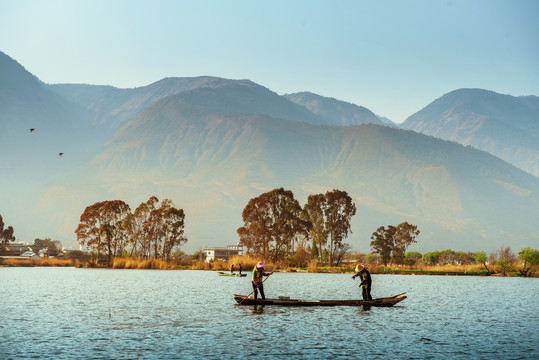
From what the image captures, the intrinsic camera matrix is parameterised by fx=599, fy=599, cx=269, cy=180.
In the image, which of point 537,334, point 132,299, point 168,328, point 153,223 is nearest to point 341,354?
point 168,328

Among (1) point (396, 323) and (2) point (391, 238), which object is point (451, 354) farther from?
(2) point (391, 238)

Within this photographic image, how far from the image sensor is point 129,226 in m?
136

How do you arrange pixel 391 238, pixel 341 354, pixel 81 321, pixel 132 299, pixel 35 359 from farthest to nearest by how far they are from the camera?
1. pixel 391 238
2. pixel 132 299
3. pixel 81 321
4. pixel 341 354
5. pixel 35 359

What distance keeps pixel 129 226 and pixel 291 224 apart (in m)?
39.5

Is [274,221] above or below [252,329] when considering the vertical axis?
above

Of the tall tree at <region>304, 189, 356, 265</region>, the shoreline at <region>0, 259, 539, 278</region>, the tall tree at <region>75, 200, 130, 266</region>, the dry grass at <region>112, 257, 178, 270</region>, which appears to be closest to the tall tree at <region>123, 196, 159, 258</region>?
the tall tree at <region>75, 200, 130, 266</region>

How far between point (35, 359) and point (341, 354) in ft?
41.8

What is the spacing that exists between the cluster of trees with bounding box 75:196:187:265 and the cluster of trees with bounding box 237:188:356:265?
19.4 meters

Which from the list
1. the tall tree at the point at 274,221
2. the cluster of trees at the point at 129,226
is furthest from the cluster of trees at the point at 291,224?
the cluster of trees at the point at 129,226

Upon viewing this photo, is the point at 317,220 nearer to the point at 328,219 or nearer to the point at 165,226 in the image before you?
the point at 328,219

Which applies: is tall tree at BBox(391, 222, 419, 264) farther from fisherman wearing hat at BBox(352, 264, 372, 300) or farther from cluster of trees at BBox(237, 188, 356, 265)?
fisherman wearing hat at BBox(352, 264, 372, 300)

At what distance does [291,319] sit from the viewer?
124ft

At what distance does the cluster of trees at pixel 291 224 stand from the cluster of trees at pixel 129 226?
19.4 meters

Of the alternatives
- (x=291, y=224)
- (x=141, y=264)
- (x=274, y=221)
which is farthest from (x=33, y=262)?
(x=291, y=224)
